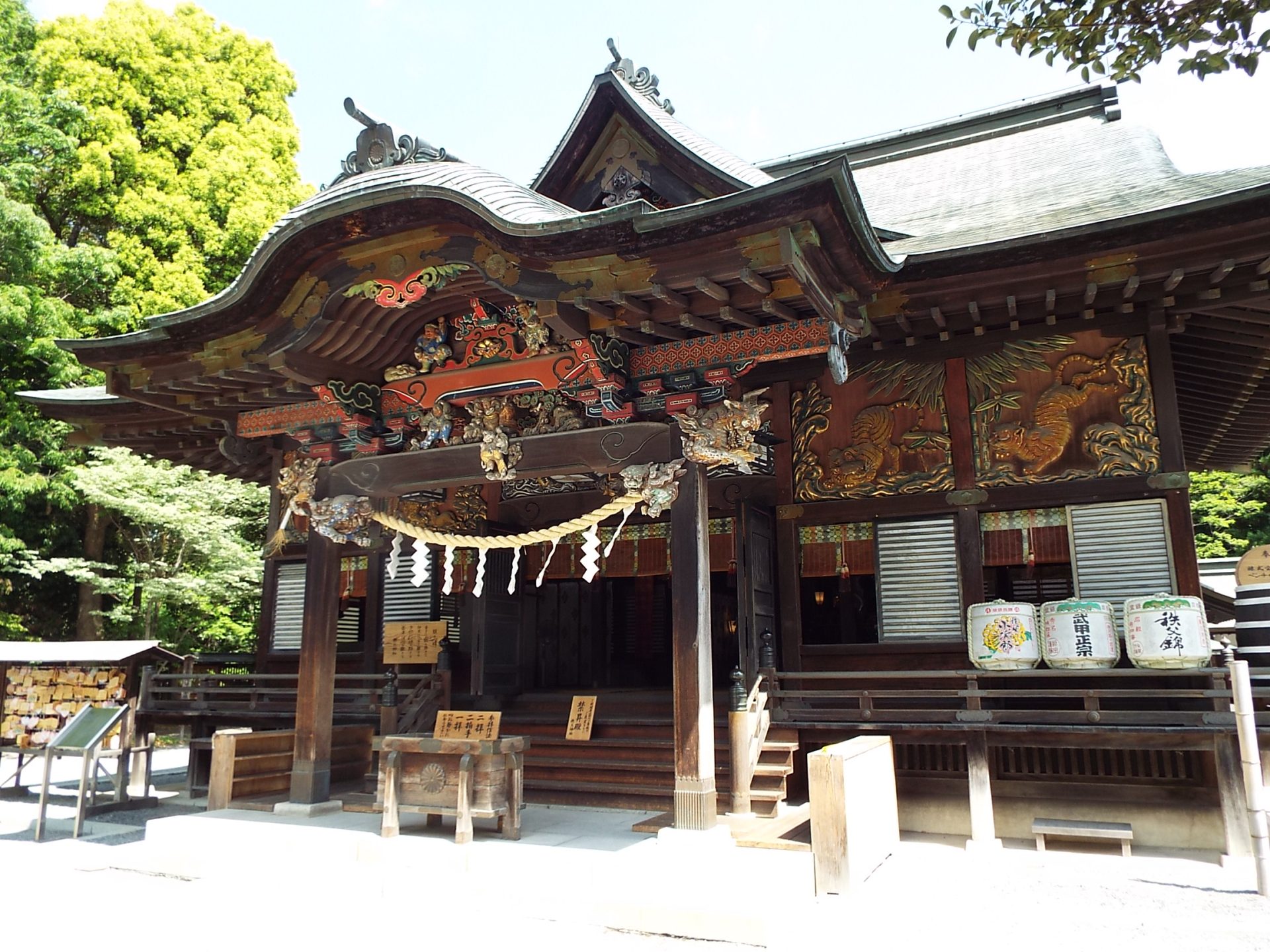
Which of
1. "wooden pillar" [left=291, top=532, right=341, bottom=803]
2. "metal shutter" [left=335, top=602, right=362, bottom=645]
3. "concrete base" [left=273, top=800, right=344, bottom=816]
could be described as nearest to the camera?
"concrete base" [left=273, top=800, right=344, bottom=816]

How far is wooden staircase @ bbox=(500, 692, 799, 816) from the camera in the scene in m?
8.23

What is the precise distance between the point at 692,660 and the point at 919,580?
10.4 feet

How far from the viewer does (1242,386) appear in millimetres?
10188


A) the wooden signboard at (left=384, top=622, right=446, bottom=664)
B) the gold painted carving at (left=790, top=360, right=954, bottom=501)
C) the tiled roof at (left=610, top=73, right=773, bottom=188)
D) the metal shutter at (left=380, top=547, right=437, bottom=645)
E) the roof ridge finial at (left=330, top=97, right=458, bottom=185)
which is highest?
the tiled roof at (left=610, top=73, right=773, bottom=188)

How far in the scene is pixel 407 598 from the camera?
40.5 feet

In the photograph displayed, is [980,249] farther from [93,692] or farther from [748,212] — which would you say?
[93,692]

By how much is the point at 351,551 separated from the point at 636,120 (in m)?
7.08

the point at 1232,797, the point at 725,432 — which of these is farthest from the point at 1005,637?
the point at 725,432

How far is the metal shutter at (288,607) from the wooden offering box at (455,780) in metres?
6.03

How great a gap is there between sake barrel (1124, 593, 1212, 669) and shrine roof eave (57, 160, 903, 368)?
375 centimetres

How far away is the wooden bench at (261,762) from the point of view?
8.73 metres

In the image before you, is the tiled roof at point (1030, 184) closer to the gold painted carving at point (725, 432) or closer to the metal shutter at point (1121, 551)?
the gold painted carving at point (725, 432)

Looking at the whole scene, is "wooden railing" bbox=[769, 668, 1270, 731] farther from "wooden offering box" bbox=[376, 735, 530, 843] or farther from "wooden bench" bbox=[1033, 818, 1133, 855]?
"wooden offering box" bbox=[376, 735, 530, 843]

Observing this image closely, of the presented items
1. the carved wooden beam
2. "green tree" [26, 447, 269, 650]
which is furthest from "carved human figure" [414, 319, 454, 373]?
"green tree" [26, 447, 269, 650]
